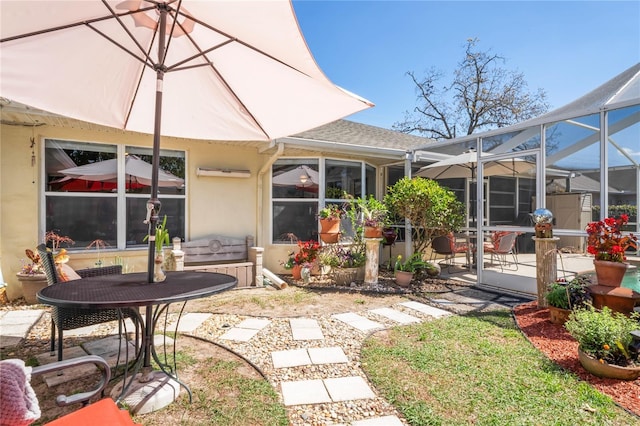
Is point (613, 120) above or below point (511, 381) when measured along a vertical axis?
above

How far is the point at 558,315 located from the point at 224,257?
537 cm

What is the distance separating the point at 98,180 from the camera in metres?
5.62

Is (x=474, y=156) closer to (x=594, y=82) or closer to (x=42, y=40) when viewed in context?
(x=42, y=40)

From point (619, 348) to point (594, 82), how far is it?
14405 mm

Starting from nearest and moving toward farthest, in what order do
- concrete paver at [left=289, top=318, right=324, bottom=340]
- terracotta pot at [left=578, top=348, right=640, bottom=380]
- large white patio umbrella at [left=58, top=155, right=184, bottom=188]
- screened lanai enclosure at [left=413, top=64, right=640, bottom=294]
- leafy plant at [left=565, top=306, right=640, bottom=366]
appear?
terracotta pot at [left=578, top=348, right=640, bottom=380] → leafy plant at [left=565, top=306, right=640, bottom=366] → concrete paver at [left=289, top=318, right=324, bottom=340] → screened lanai enclosure at [left=413, top=64, right=640, bottom=294] → large white patio umbrella at [left=58, top=155, right=184, bottom=188]

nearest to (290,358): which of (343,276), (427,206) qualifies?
(343,276)

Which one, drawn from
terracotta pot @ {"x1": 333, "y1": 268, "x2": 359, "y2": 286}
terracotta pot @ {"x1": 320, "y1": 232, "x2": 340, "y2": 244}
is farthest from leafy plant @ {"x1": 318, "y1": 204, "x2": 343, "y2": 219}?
terracotta pot @ {"x1": 333, "y1": 268, "x2": 359, "y2": 286}

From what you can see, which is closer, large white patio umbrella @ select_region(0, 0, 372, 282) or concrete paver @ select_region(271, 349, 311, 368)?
large white patio umbrella @ select_region(0, 0, 372, 282)

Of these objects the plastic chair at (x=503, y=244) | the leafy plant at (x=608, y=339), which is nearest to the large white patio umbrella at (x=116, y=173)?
the leafy plant at (x=608, y=339)

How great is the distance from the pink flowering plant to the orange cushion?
4.88 m

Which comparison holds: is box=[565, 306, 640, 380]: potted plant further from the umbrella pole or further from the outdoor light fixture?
the outdoor light fixture

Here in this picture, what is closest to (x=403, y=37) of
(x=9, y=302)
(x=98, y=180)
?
(x=98, y=180)

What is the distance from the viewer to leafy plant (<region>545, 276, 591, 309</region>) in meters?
3.75

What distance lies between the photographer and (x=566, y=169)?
5.09 meters
